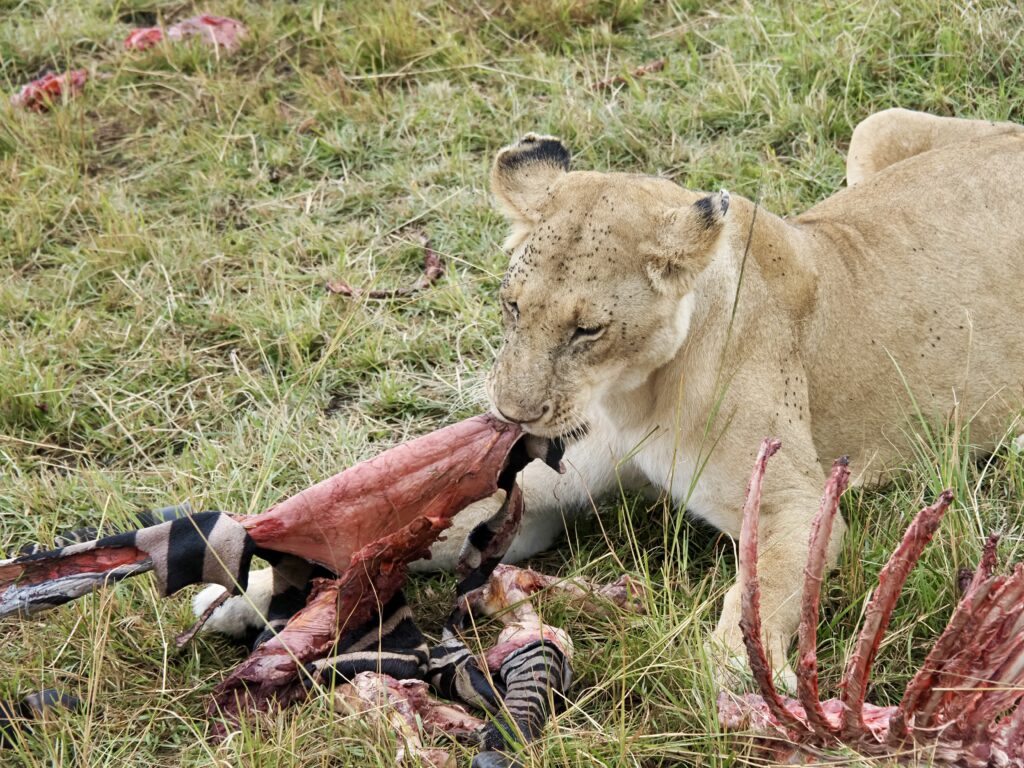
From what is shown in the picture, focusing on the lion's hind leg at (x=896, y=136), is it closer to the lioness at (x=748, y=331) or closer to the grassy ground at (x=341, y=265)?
the grassy ground at (x=341, y=265)

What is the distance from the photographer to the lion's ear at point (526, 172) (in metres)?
3.28

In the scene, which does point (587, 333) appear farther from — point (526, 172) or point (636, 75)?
point (636, 75)

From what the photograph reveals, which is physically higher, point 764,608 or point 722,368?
point 722,368

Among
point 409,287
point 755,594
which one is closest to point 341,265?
point 409,287

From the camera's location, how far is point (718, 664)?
9.14 feet

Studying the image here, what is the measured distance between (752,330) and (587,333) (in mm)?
616

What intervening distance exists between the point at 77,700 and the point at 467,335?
1911 mm

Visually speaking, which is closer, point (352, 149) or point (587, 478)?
point (587, 478)

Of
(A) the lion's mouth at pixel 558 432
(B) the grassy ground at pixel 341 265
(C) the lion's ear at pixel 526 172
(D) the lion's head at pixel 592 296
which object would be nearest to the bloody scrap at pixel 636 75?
(B) the grassy ground at pixel 341 265

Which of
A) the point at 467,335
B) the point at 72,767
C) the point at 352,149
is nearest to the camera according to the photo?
the point at 72,767

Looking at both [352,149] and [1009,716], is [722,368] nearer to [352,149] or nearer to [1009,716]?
[1009,716]

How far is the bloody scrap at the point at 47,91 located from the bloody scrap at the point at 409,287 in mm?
1810

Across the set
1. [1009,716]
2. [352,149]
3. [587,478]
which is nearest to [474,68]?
[352,149]

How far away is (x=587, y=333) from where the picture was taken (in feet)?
9.71
